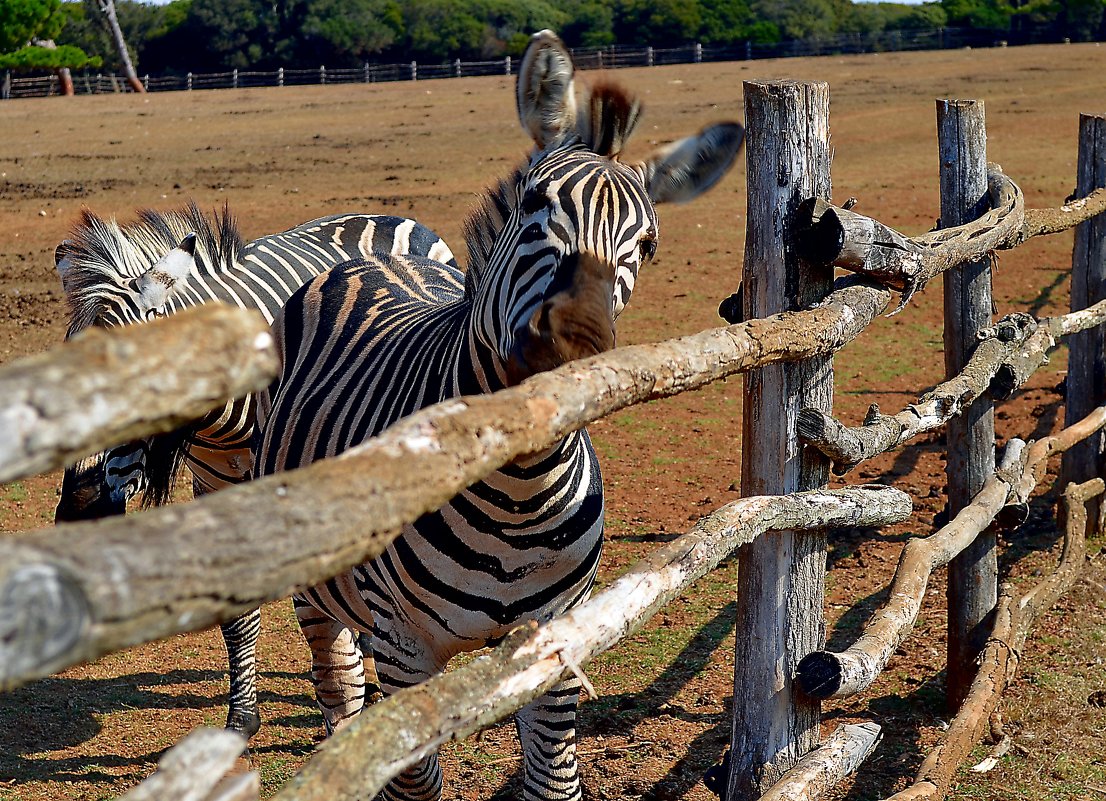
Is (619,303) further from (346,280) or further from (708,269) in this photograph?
(708,269)

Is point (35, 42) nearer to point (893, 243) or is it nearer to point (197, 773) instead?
point (893, 243)

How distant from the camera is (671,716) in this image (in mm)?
4449

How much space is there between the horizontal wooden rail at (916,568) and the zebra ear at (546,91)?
148cm

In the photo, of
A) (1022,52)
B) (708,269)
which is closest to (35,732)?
(708,269)

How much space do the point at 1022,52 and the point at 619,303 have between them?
38049 millimetres

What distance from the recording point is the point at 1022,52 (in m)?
35.8

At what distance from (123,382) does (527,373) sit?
1432mm

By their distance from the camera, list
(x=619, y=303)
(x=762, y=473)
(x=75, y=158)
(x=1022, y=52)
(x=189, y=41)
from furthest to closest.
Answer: (x=189, y=41), (x=1022, y=52), (x=75, y=158), (x=762, y=473), (x=619, y=303)

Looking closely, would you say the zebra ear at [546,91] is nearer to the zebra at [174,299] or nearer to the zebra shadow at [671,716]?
the zebra at [174,299]

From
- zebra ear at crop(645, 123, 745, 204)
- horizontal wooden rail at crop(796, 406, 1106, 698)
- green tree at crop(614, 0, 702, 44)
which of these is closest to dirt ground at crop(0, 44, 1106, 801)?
zebra ear at crop(645, 123, 745, 204)

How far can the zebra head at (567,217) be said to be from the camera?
7.64ft

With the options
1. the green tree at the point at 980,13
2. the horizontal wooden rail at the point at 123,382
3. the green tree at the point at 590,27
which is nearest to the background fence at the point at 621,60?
the green tree at the point at 980,13

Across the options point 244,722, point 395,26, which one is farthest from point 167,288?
point 395,26

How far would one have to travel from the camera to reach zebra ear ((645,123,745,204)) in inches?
112
